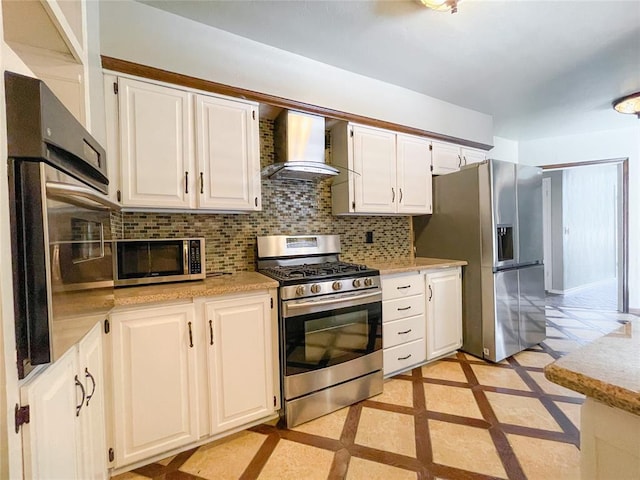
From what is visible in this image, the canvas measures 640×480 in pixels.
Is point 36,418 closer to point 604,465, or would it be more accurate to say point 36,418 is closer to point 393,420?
point 604,465

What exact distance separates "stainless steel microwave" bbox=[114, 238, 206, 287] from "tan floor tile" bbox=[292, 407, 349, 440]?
1.16 meters

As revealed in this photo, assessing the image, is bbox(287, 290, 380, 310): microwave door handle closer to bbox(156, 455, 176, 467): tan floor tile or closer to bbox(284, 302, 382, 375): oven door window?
bbox(284, 302, 382, 375): oven door window

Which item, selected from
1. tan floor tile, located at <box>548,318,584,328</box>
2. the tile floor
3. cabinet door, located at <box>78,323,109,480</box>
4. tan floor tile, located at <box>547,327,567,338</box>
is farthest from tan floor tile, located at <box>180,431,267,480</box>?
tan floor tile, located at <box>548,318,584,328</box>

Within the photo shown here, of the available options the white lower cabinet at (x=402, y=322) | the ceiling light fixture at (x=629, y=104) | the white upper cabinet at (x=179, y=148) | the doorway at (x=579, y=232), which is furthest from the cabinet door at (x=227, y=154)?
the doorway at (x=579, y=232)

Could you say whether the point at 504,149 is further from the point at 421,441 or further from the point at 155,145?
the point at 155,145

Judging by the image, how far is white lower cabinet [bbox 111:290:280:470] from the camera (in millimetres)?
1453

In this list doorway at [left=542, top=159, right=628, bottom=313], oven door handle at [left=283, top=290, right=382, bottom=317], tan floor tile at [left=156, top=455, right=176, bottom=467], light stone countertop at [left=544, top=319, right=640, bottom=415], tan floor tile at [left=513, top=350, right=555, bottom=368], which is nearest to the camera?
light stone countertop at [left=544, top=319, right=640, bottom=415]

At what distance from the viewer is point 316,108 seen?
2285 mm

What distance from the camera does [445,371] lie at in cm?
251

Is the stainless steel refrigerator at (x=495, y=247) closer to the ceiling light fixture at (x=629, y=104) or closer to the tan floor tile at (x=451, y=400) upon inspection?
the tan floor tile at (x=451, y=400)

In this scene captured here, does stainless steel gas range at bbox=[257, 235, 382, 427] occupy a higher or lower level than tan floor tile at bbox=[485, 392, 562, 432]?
higher

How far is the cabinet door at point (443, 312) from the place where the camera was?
8.48 ft

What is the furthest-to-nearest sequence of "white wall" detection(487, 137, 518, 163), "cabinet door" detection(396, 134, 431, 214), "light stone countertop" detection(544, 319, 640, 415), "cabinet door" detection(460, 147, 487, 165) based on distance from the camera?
"white wall" detection(487, 137, 518, 163) → "cabinet door" detection(460, 147, 487, 165) → "cabinet door" detection(396, 134, 431, 214) → "light stone countertop" detection(544, 319, 640, 415)

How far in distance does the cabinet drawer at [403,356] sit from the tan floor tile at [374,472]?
814 millimetres
